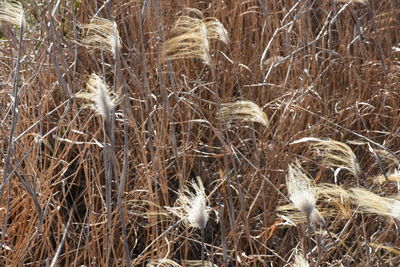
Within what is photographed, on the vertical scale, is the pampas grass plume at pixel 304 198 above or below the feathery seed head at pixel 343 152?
above

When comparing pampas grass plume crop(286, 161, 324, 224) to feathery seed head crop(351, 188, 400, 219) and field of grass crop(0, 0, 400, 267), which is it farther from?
field of grass crop(0, 0, 400, 267)

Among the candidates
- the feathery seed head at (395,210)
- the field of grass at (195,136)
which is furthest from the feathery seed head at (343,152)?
the feathery seed head at (395,210)

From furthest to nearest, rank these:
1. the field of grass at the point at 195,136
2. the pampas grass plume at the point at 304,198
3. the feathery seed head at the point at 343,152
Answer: the field of grass at the point at 195,136, the feathery seed head at the point at 343,152, the pampas grass plume at the point at 304,198

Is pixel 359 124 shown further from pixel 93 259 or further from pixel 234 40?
pixel 93 259

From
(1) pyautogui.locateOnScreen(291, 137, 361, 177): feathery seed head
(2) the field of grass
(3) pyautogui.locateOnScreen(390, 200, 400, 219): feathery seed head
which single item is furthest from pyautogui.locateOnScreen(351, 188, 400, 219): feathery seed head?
(2) the field of grass

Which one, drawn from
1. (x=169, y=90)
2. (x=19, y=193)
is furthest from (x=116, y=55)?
(x=169, y=90)

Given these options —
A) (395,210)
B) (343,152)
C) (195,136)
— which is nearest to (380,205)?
(395,210)

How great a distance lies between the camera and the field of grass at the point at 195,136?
1562mm

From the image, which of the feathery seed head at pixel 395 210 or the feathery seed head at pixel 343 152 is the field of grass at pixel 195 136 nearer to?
the feathery seed head at pixel 343 152

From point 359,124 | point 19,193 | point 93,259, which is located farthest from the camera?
point 359,124

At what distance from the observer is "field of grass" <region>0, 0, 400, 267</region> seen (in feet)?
5.12

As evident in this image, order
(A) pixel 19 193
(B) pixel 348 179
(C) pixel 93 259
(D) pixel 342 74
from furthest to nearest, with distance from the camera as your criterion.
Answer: (D) pixel 342 74, (B) pixel 348 179, (A) pixel 19 193, (C) pixel 93 259

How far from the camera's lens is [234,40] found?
7.25ft

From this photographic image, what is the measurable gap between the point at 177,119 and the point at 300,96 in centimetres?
33
